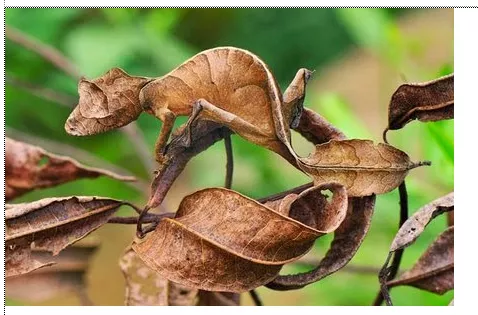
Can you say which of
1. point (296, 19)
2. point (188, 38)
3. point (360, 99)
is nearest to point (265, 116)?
point (188, 38)

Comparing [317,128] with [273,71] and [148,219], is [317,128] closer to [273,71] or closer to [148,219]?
[148,219]

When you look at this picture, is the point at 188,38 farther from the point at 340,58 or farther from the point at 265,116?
the point at 265,116

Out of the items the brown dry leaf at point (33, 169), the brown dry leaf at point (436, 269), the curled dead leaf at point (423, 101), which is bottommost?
A: the brown dry leaf at point (436, 269)

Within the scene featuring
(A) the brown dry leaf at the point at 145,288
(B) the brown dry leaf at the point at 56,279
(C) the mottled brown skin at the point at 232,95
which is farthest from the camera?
(B) the brown dry leaf at the point at 56,279

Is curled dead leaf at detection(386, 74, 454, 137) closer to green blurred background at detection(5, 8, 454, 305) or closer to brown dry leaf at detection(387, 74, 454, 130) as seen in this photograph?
brown dry leaf at detection(387, 74, 454, 130)

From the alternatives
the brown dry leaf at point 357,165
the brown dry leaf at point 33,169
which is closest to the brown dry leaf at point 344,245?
the brown dry leaf at point 357,165

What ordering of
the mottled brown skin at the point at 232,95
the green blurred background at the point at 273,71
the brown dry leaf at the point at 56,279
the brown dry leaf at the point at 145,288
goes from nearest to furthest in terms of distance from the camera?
the mottled brown skin at the point at 232,95 → the brown dry leaf at the point at 145,288 → the brown dry leaf at the point at 56,279 → the green blurred background at the point at 273,71

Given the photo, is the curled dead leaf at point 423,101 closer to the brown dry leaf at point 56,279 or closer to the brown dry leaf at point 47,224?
the brown dry leaf at point 47,224
